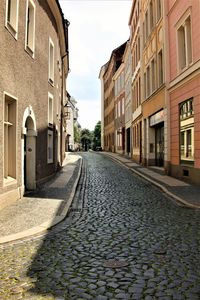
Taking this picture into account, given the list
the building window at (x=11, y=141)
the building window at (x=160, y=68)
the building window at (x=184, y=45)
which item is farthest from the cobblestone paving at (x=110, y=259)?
the building window at (x=160, y=68)

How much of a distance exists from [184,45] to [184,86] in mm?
2453

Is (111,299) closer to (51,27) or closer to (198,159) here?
(198,159)

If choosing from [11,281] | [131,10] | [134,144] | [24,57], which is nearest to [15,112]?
[24,57]

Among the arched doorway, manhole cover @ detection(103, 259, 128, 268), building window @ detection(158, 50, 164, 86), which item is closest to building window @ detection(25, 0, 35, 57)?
the arched doorway

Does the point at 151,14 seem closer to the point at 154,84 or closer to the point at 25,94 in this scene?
the point at 154,84

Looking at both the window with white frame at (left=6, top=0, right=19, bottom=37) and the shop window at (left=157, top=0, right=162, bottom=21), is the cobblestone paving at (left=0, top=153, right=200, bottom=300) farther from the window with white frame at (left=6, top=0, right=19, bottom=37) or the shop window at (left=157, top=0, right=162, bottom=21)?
the shop window at (left=157, top=0, right=162, bottom=21)

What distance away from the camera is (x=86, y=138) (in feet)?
365

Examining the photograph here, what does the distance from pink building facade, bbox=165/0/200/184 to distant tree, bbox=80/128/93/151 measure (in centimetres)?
9213

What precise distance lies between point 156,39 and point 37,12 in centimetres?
994

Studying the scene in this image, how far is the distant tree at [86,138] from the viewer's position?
11115 centimetres

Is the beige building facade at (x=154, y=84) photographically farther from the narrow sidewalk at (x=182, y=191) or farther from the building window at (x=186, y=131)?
the narrow sidewalk at (x=182, y=191)

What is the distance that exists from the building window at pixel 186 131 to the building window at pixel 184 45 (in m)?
1.84

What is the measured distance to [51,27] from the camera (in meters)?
17.7

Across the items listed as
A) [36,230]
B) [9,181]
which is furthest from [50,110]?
[36,230]
